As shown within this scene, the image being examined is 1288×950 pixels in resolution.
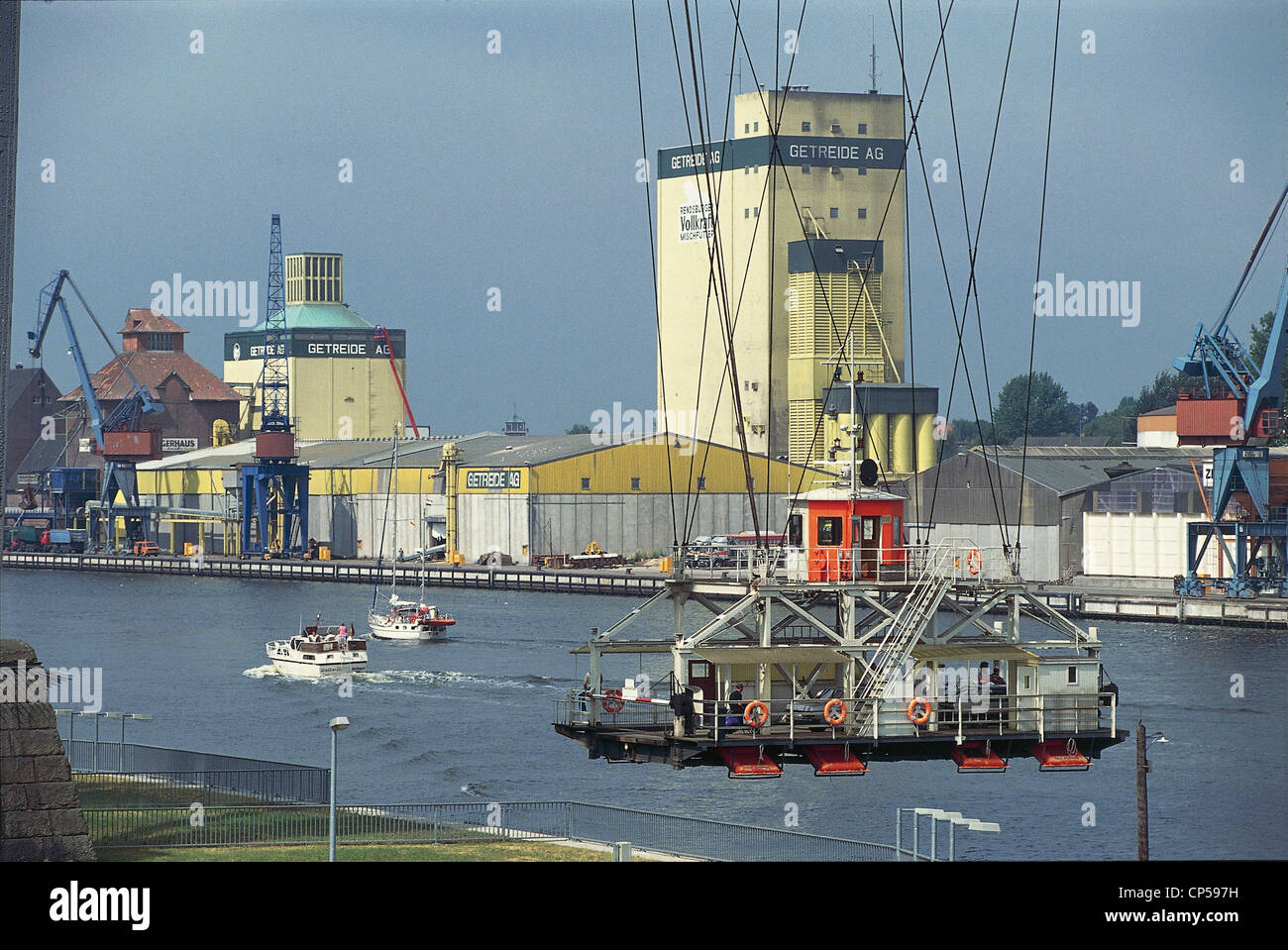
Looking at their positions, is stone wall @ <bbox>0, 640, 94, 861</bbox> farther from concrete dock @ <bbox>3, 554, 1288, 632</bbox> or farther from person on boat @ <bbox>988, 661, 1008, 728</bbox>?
concrete dock @ <bbox>3, 554, 1288, 632</bbox>

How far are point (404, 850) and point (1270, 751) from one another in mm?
34777

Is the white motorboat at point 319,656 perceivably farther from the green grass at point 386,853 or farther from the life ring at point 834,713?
the life ring at point 834,713

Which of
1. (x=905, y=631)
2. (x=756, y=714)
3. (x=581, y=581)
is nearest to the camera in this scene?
(x=756, y=714)

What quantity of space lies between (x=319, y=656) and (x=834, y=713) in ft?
187

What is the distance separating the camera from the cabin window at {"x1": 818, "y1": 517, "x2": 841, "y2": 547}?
115 ft

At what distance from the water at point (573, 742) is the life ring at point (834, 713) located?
49.2ft

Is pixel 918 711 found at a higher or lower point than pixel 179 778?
higher

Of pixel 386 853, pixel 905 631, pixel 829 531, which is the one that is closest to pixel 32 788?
pixel 386 853

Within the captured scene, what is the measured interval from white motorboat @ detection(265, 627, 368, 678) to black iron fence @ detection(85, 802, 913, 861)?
41.6m

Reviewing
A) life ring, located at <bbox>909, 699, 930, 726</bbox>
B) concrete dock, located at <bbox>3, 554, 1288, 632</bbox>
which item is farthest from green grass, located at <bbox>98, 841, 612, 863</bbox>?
concrete dock, located at <bbox>3, 554, 1288, 632</bbox>

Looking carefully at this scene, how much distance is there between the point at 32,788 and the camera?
78.5 ft

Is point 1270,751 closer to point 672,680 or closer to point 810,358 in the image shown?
point 672,680

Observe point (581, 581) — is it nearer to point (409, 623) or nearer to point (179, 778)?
point (409, 623)
